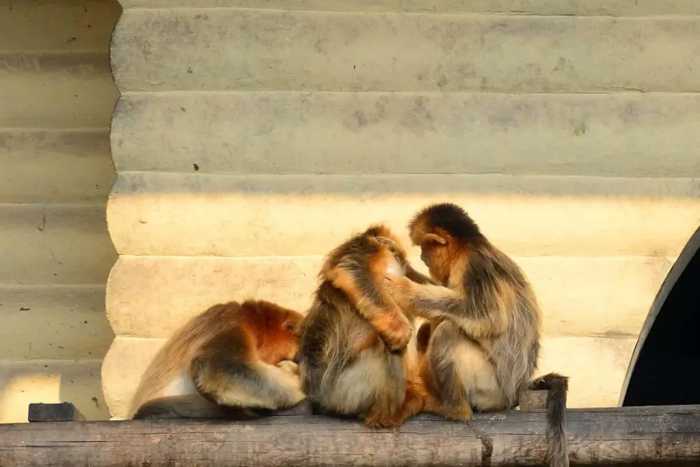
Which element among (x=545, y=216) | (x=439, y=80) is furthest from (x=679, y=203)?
(x=439, y=80)

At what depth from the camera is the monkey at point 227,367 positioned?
5914 mm

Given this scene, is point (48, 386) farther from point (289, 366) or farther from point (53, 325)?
point (289, 366)

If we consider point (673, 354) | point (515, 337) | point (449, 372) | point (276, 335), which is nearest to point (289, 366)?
point (276, 335)

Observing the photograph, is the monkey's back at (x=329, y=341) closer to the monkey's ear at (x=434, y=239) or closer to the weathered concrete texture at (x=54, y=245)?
the monkey's ear at (x=434, y=239)

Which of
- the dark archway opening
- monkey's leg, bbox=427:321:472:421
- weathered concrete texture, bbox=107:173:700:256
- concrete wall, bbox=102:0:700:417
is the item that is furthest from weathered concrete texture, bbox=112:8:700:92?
the dark archway opening

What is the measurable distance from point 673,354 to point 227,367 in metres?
4.83

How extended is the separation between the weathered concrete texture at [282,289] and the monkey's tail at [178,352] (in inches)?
26.5


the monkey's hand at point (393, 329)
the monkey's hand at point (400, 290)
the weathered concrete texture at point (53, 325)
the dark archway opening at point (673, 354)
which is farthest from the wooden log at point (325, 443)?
the dark archway opening at point (673, 354)

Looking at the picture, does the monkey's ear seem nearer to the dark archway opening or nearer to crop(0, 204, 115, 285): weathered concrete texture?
crop(0, 204, 115, 285): weathered concrete texture

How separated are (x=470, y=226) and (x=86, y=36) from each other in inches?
109

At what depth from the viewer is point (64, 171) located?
8.00 metres

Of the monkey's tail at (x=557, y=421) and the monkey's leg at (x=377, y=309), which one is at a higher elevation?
the monkey's leg at (x=377, y=309)

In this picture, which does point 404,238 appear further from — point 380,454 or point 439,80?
point 380,454

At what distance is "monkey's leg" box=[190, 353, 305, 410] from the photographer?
5.89 metres
